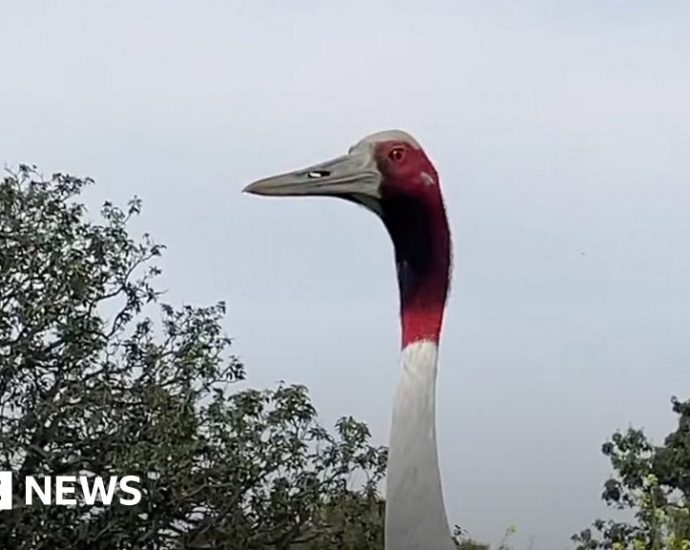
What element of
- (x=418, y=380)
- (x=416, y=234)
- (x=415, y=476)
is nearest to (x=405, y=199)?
(x=416, y=234)

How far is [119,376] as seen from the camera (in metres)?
7.09

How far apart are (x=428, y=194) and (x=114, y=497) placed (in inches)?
188

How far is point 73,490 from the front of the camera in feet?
22.1

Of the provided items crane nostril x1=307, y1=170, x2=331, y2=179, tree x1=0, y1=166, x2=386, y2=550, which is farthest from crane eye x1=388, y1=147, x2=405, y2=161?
tree x1=0, y1=166, x2=386, y2=550

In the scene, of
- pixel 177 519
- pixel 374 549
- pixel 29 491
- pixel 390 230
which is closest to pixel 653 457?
pixel 374 549

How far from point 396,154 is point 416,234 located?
15cm

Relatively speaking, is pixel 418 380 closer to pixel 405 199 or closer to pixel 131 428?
pixel 405 199

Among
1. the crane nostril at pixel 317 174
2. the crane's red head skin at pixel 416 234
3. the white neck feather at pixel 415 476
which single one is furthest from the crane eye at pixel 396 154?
the white neck feather at pixel 415 476

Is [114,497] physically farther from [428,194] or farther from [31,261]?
[428,194]

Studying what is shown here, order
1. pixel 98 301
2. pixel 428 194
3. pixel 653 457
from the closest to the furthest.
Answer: pixel 428 194, pixel 98 301, pixel 653 457

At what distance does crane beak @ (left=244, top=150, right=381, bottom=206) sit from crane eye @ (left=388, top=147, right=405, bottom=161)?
0.11ft

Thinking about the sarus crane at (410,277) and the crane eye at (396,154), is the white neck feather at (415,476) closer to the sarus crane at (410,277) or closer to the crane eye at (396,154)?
the sarus crane at (410,277)

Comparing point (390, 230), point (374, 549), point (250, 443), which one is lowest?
point (390, 230)

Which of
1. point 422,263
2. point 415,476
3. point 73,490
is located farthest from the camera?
point 73,490
